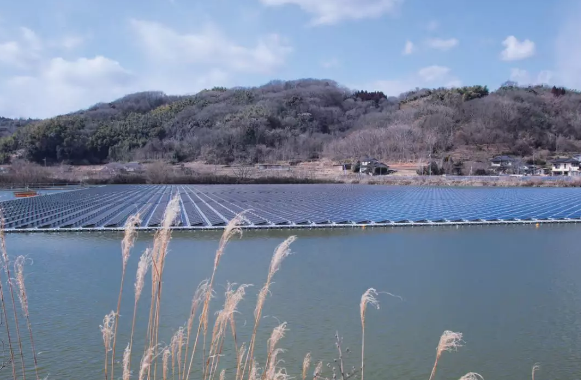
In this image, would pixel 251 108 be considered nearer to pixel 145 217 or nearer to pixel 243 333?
pixel 145 217

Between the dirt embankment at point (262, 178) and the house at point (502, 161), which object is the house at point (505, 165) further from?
the dirt embankment at point (262, 178)

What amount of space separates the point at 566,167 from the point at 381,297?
135ft

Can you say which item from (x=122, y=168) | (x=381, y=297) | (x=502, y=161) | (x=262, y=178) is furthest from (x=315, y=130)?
(x=381, y=297)

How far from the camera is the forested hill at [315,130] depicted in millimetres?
49344

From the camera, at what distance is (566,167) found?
4188 centimetres

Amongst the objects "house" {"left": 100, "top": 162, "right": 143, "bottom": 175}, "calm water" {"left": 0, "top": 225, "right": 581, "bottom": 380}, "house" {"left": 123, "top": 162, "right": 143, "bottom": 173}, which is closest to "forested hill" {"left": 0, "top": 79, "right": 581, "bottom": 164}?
"house" {"left": 123, "top": 162, "right": 143, "bottom": 173}

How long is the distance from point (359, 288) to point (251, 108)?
59327 millimetres

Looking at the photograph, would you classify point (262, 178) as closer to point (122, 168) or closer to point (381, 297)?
point (122, 168)

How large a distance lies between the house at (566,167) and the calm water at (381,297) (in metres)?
32.7

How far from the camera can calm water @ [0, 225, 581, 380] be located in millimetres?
5203

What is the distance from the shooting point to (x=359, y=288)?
25.2 feet

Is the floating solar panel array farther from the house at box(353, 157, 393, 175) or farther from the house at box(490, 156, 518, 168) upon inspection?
the house at box(490, 156, 518, 168)

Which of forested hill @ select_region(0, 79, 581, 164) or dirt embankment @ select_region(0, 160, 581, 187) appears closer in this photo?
dirt embankment @ select_region(0, 160, 581, 187)

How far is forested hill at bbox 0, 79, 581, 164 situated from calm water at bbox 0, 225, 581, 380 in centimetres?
3573
